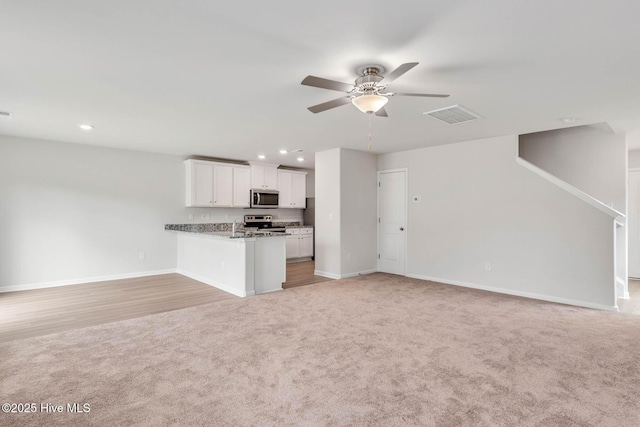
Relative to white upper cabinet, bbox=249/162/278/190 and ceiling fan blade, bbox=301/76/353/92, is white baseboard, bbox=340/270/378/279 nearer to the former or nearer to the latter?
white upper cabinet, bbox=249/162/278/190

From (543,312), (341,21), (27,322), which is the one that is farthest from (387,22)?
(27,322)

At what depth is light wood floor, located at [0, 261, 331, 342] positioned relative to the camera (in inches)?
145

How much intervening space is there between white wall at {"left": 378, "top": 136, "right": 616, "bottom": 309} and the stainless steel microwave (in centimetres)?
309

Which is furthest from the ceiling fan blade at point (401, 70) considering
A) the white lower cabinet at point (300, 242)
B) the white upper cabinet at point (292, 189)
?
the white lower cabinet at point (300, 242)

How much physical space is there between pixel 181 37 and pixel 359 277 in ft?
16.1

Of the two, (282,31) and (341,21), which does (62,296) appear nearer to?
(282,31)

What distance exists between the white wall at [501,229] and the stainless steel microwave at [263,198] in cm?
309

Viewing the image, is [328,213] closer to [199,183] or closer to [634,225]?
[199,183]

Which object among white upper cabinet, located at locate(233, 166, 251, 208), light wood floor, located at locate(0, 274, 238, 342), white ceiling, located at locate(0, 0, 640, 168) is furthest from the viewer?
white upper cabinet, located at locate(233, 166, 251, 208)

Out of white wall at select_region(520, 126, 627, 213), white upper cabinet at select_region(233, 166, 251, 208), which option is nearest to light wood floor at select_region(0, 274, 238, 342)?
white upper cabinet at select_region(233, 166, 251, 208)

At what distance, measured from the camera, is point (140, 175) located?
6355 mm

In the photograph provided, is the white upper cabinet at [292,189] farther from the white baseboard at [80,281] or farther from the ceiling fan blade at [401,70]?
the ceiling fan blade at [401,70]

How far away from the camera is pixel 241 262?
4.86m

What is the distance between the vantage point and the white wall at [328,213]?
6.13 meters
